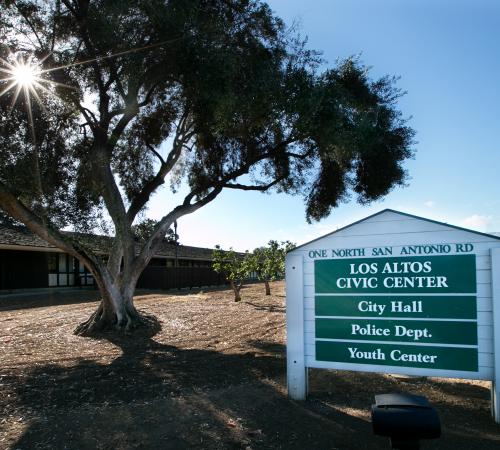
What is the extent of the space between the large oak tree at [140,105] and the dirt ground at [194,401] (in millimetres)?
3093

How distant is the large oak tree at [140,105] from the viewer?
33.8ft

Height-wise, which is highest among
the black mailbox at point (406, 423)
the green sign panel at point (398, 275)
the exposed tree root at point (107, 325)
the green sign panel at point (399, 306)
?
the green sign panel at point (398, 275)

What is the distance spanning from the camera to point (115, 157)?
15516mm

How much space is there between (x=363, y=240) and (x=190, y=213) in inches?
361

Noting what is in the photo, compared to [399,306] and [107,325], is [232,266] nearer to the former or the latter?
[107,325]

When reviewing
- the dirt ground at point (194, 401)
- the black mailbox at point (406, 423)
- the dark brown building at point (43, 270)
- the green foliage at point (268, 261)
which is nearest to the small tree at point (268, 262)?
the green foliage at point (268, 261)

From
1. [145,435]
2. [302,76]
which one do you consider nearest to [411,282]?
[145,435]

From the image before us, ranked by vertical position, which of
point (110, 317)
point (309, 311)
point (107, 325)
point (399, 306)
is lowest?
point (107, 325)

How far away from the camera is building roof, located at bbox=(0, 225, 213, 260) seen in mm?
12469

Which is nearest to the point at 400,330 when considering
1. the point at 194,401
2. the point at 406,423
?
the point at 194,401

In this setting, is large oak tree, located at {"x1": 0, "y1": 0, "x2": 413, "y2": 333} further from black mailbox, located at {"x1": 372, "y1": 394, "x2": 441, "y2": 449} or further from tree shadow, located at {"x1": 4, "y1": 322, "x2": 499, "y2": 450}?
black mailbox, located at {"x1": 372, "y1": 394, "x2": 441, "y2": 449}

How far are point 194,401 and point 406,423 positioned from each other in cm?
373

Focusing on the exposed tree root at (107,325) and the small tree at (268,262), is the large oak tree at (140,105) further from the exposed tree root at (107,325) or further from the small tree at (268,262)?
the small tree at (268,262)

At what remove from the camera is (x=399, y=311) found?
5.25 metres
